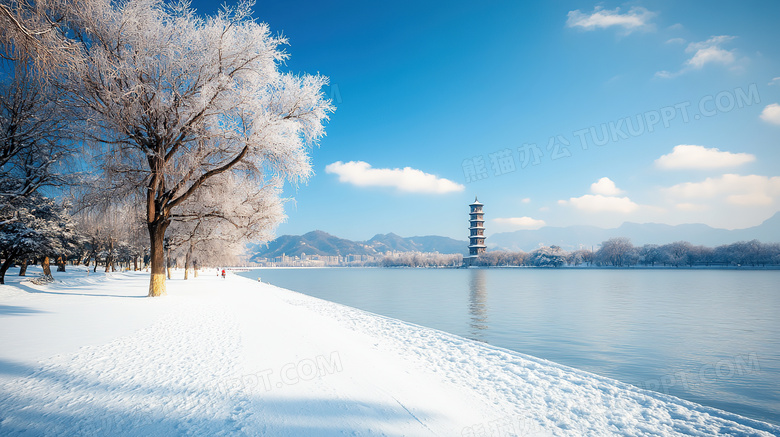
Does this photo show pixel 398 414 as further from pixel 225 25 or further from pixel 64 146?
pixel 64 146

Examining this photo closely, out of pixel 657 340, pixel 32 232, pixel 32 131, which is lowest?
pixel 657 340

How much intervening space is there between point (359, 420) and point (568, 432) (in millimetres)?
2609

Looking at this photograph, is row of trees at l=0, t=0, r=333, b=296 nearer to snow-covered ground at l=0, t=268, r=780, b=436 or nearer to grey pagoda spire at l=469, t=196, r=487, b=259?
snow-covered ground at l=0, t=268, r=780, b=436

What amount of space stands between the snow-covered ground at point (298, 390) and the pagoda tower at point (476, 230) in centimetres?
16615

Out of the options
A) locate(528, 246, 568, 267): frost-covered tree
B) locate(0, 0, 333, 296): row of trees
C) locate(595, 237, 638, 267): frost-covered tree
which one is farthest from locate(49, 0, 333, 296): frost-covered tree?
locate(528, 246, 568, 267): frost-covered tree

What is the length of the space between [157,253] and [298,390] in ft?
46.9

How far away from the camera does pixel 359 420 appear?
4324mm

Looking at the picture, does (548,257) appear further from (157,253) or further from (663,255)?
(157,253)

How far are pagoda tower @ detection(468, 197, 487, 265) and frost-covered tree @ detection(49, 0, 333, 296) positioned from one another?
161768 mm

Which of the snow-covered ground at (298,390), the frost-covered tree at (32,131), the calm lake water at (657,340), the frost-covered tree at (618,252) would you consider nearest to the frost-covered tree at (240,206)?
the frost-covered tree at (32,131)

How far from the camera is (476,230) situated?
6693 inches

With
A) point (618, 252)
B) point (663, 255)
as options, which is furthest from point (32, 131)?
point (618, 252)

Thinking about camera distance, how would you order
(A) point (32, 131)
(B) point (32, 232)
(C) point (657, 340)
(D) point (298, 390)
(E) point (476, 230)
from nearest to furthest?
(D) point (298, 390)
(C) point (657, 340)
(A) point (32, 131)
(B) point (32, 232)
(E) point (476, 230)

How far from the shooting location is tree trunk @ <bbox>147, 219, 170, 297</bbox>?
1607 cm
